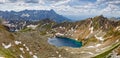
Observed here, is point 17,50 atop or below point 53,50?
atop

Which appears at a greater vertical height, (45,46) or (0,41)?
(0,41)

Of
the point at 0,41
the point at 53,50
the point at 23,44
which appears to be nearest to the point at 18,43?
the point at 23,44

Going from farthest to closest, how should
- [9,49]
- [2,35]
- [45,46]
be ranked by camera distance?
1. [45,46]
2. [2,35]
3. [9,49]

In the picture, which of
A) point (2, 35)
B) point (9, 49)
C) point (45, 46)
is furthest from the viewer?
point (45, 46)

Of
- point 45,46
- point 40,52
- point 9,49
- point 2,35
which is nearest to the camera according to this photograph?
point 9,49

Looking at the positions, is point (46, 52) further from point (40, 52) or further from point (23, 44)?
point (23, 44)

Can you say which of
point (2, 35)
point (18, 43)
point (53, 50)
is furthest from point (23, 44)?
point (53, 50)

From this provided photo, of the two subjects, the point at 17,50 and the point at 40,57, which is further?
the point at 40,57

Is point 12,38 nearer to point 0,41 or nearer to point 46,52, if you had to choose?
point 0,41

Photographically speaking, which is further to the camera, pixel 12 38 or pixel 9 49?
pixel 12 38
